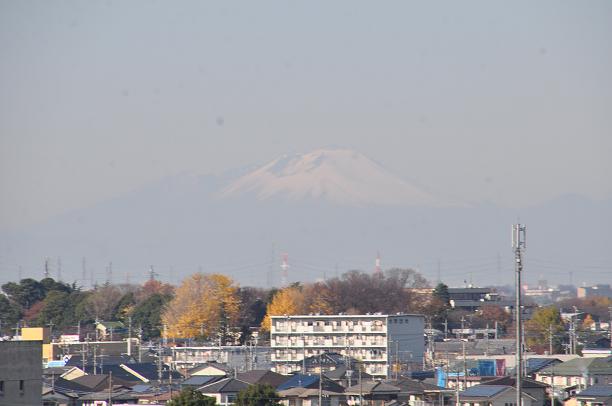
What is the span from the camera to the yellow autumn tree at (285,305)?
233 ft

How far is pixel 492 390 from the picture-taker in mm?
36719

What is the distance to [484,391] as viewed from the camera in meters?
36.9

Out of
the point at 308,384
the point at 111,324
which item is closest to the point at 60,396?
the point at 308,384

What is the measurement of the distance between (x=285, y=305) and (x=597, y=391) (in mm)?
36149

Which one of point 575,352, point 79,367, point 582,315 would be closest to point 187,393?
point 79,367

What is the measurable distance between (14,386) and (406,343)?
1534 inches

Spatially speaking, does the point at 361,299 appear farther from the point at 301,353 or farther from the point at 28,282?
the point at 28,282

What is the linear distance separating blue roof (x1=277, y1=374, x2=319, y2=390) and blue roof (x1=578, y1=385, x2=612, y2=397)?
8636mm

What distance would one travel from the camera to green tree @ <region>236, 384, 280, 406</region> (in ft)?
104

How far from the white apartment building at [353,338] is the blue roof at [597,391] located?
2022cm

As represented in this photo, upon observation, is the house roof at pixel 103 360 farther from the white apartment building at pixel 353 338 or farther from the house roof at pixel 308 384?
the house roof at pixel 308 384

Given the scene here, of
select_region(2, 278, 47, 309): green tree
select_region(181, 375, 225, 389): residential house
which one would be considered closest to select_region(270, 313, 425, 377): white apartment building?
select_region(181, 375, 225, 389): residential house

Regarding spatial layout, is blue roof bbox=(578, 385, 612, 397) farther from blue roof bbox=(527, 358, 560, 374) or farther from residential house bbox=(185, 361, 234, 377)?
residential house bbox=(185, 361, 234, 377)

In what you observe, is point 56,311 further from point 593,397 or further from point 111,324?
point 593,397
